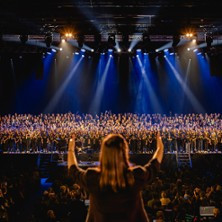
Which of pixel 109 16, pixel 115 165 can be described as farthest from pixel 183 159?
pixel 115 165

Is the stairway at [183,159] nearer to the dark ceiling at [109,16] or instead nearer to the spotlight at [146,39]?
the spotlight at [146,39]

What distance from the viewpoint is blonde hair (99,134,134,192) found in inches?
62.9

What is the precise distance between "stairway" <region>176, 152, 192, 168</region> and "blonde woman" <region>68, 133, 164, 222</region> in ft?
37.9

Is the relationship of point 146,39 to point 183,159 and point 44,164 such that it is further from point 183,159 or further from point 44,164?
point 44,164

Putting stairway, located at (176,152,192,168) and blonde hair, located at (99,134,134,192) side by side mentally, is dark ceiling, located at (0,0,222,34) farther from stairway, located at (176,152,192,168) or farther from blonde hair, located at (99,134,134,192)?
blonde hair, located at (99,134,134,192)

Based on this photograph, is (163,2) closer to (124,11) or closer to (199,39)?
(124,11)

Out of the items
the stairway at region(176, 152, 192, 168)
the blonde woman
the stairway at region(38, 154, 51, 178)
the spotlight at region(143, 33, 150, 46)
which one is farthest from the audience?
the blonde woman

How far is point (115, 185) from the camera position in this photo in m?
1.59

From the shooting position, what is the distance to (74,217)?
440cm

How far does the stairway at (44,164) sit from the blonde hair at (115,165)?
11.4 metres

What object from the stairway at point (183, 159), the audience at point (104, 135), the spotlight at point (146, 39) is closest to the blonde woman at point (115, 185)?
the spotlight at point (146, 39)

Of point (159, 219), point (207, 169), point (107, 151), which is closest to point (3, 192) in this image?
point (159, 219)

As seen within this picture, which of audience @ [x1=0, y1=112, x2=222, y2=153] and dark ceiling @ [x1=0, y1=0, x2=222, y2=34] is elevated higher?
dark ceiling @ [x1=0, y1=0, x2=222, y2=34]

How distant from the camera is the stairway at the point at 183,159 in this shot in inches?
506
